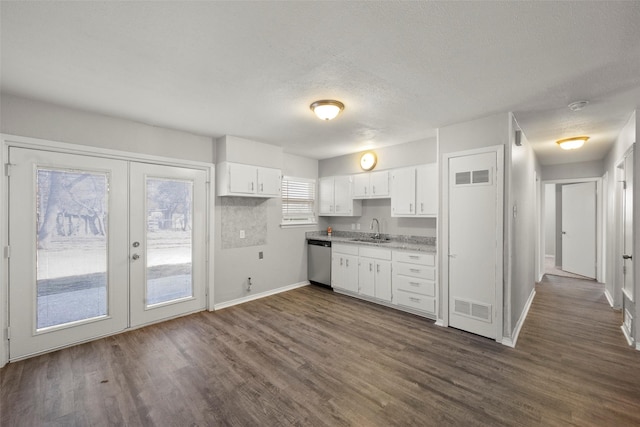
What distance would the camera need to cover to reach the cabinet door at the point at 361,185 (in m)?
5.04

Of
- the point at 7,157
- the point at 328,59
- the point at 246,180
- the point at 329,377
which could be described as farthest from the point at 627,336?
the point at 7,157

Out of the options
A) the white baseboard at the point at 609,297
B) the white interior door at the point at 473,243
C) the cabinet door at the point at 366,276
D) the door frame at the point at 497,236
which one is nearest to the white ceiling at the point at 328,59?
the door frame at the point at 497,236

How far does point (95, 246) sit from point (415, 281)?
3998 mm

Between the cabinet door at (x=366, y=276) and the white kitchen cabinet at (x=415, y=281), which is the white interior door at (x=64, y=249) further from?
the white kitchen cabinet at (x=415, y=281)

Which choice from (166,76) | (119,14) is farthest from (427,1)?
(166,76)

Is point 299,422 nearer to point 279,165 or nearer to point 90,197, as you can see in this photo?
point 90,197

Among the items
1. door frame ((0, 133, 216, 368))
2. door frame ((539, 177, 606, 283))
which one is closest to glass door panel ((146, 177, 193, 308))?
door frame ((0, 133, 216, 368))

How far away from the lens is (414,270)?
3943mm

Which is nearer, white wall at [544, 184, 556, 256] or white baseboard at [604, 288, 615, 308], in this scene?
white baseboard at [604, 288, 615, 308]

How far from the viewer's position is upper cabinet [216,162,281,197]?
4.08 m

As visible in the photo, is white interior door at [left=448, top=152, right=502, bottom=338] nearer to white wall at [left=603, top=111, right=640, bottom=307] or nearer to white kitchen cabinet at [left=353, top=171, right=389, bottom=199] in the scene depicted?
white kitchen cabinet at [left=353, top=171, right=389, bottom=199]

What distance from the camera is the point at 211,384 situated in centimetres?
237

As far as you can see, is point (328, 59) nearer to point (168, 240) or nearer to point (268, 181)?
point (268, 181)

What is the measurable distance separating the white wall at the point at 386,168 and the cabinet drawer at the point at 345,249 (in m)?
0.72
